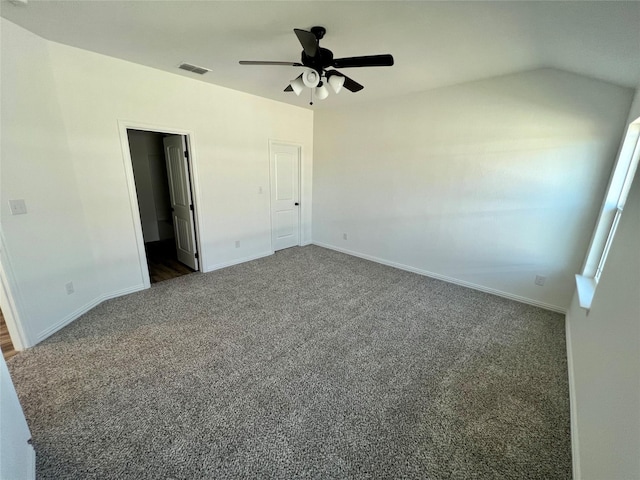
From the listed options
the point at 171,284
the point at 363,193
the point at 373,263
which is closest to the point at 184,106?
the point at 171,284

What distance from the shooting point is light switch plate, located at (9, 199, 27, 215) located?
2113 mm

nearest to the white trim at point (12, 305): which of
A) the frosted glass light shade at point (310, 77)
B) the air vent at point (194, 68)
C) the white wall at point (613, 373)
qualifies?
the air vent at point (194, 68)

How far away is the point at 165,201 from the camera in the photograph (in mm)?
5684

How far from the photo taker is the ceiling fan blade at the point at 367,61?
192 centimetres

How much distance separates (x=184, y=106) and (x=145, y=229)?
3.25 meters

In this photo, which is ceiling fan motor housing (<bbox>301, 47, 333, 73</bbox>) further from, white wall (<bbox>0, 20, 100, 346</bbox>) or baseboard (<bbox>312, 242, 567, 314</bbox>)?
baseboard (<bbox>312, 242, 567, 314</bbox>)

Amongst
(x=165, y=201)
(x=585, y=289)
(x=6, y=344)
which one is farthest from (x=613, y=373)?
(x=165, y=201)

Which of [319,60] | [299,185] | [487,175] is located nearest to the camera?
[319,60]

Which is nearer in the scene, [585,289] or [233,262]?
[585,289]

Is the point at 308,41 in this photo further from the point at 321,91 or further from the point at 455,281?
the point at 455,281

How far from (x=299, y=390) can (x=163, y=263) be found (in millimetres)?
3617

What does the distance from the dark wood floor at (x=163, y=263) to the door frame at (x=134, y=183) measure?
1.09 ft

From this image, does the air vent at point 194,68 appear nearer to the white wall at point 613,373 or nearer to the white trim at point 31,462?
the white trim at point 31,462

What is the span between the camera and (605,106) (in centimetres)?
255
